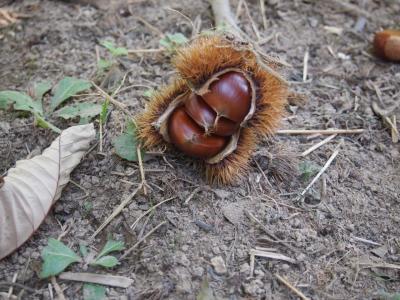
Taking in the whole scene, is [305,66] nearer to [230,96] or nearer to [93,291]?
[230,96]

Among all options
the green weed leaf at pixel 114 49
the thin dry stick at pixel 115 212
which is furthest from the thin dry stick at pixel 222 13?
the thin dry stick at pixel 115 212

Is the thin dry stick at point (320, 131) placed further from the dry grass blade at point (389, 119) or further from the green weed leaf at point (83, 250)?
the green weed leaf at point (83, 250)

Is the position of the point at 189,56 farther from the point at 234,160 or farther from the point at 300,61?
the point at 300,61

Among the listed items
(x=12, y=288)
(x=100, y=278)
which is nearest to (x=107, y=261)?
(x=100, y=278)

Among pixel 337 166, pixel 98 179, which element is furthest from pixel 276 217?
pixel 98 179

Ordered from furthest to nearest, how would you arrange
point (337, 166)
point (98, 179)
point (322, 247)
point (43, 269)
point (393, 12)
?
1. point (393, 12)
2. point (337, 166)
3. point (98, 179)
4. point (322, 247)
5. point (43, 269)

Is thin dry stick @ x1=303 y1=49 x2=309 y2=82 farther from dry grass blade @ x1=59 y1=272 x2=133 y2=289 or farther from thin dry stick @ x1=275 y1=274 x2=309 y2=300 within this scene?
dry grass blade @ x1=59 y1=272 x2=133 y2=289
